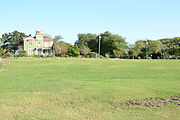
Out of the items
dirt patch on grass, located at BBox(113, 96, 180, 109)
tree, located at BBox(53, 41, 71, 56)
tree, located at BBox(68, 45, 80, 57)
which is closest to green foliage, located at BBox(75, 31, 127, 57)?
tree, located at BBox(53, 41, 71, 56)

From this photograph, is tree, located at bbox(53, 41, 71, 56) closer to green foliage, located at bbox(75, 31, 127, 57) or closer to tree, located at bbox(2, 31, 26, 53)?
green foliage, located at bbox(75, 31, 127, 57)

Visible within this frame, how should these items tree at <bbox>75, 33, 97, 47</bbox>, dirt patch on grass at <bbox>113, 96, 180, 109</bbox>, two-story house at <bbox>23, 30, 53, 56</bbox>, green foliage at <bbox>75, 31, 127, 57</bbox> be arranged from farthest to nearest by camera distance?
1. tree at <bbox>75, 33, 97, 47</bbox>
2. green foliage at <bbox>75, 31, 127, 57</bbox>
3. two-story house at <bbox>23, 30, 53, 56</bbox>
4. dirt patch on grass at <bbox>113, 96, 180, 109</bbox>

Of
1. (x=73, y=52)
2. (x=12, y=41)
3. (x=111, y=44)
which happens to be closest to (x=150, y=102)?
(x=73, y=52)

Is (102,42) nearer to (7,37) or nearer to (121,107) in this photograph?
(7,37)

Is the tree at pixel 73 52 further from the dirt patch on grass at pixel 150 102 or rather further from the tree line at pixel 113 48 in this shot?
the dirt patch on grass at pixel 150 102

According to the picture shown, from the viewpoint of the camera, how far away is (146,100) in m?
8.17

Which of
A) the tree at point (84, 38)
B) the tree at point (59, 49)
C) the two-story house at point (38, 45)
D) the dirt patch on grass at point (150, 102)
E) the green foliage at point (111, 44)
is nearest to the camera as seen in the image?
the dirt patch on grass at point (150, 102)

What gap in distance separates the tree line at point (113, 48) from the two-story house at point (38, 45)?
111 inches

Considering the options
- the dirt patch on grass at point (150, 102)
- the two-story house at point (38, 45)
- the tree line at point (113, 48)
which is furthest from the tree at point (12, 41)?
the dirt patch on grass at point (150, 102)

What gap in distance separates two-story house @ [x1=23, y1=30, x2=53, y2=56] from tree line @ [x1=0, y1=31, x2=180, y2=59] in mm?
2807

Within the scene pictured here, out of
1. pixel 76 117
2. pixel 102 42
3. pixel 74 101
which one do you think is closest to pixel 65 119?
pixel 76 117

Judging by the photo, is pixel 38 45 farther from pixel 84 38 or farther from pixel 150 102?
pixel 150 102

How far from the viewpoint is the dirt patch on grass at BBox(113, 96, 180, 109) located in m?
7.40

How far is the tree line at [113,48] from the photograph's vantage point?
69812 mm
